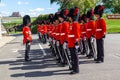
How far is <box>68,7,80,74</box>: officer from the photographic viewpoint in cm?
1312

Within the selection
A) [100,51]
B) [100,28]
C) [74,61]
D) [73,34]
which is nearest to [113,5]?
[100,28]

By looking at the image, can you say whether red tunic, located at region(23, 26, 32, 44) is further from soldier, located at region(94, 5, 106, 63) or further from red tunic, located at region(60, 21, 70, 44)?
red tunic, located at region(60, 21, 70, 44)

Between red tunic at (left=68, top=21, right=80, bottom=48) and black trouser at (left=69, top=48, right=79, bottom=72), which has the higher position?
red tunic at (left=68, top=21, right=80, bottom=48)

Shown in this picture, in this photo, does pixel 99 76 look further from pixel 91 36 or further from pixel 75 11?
pixel 91 36

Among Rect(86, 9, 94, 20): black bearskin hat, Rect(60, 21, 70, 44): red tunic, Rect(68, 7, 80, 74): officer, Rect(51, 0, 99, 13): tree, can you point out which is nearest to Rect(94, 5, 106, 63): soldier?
Rect(86, 9, 94, 20): black bearskin hat

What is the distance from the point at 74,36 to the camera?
13.2 m

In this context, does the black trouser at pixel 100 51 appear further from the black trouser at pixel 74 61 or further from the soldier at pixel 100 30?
the black trouser at pixel 74 61

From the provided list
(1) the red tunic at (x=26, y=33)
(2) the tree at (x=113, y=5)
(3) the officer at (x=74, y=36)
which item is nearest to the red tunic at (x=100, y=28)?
(3) the officer at (x=74, y=36)

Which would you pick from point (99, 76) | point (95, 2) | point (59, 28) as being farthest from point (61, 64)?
point (95, 2)

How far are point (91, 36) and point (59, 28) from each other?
2334 mm

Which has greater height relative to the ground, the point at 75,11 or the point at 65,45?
the point at 75,11

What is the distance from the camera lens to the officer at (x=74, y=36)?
13.1 m

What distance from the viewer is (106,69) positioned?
13773 mm

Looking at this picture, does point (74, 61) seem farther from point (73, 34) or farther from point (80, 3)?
point (80, 3)
